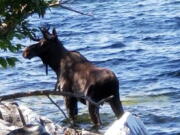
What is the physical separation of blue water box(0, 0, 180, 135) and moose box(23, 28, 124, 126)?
0.36 m

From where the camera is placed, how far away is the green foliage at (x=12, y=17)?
600 centimetres

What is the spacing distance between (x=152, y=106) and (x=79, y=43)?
5791mm

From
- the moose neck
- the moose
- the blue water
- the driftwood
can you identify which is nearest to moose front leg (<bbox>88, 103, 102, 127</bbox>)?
the moose

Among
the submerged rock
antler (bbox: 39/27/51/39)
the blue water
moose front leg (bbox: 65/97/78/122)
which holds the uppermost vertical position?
antler (bbox: 39/27/51/39)

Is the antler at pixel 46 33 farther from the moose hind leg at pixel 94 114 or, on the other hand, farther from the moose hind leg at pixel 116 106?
the moose hind leg at pixel 116 106

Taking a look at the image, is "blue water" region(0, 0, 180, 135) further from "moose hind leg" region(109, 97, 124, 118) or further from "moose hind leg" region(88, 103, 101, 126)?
"moose hind leg" region(109, 97, 124, 118)

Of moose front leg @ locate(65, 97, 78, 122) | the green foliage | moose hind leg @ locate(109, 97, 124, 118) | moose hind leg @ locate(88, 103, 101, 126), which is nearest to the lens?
the green foliage

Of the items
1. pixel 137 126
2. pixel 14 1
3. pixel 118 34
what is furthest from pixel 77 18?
pixel 14 1

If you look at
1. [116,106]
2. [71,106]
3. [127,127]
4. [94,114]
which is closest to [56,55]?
[71,106]

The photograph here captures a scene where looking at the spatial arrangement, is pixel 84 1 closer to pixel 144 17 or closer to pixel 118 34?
pixel 144 17

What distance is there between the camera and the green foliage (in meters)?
6.00

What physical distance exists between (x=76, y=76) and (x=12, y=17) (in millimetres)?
5610

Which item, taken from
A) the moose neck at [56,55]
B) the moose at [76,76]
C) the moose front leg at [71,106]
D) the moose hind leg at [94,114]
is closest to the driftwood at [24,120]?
the moose at [76,76]

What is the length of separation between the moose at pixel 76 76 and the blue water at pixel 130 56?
0.36 meters
